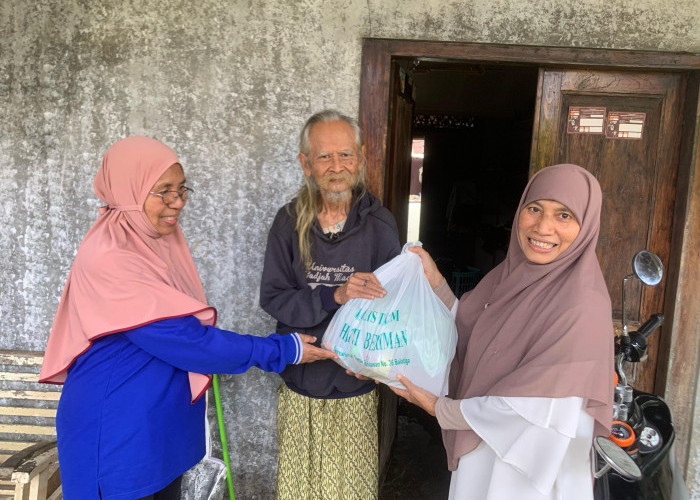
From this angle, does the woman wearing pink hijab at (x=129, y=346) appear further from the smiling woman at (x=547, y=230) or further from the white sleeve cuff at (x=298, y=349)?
the smiling woman at (x=547, y=230)

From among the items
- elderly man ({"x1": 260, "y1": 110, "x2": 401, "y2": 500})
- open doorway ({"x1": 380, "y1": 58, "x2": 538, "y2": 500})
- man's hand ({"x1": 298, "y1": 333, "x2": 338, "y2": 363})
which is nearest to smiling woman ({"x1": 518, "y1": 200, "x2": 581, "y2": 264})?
elderly man ({"x1": 260, "y1": 110, "x2": 401, "y2": 500})

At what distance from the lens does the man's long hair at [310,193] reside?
6.99 feet

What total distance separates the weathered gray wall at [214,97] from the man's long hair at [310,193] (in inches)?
20.1

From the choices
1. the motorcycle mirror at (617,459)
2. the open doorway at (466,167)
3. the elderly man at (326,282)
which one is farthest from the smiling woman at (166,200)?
the open doorway at (466,167)

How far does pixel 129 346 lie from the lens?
169cm

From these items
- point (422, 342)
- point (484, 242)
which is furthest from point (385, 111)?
point (484, 242)

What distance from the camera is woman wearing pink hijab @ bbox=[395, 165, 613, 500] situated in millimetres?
1455

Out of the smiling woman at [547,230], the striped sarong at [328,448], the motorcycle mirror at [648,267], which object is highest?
the smiling woman at [547,230]

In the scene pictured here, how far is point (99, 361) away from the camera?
1681 mm

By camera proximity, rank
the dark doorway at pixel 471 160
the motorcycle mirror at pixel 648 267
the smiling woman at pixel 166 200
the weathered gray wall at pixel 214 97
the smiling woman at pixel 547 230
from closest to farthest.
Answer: the smiling woman at pixel 547 230, the smiling woman at pixel 166 200, the motorcycle mirror at pixel 648 267, the weathered gray wall at pixel 214 97, the dark doorway at pixel 471 160

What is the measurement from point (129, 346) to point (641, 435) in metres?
1.79

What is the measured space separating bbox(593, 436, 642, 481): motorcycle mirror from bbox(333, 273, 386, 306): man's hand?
2.72 feet

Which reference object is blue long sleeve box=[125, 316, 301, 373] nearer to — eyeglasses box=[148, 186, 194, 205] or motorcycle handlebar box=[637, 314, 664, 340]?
eyeglasses box=[148, 186, 194, 205]

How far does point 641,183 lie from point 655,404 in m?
1.23
